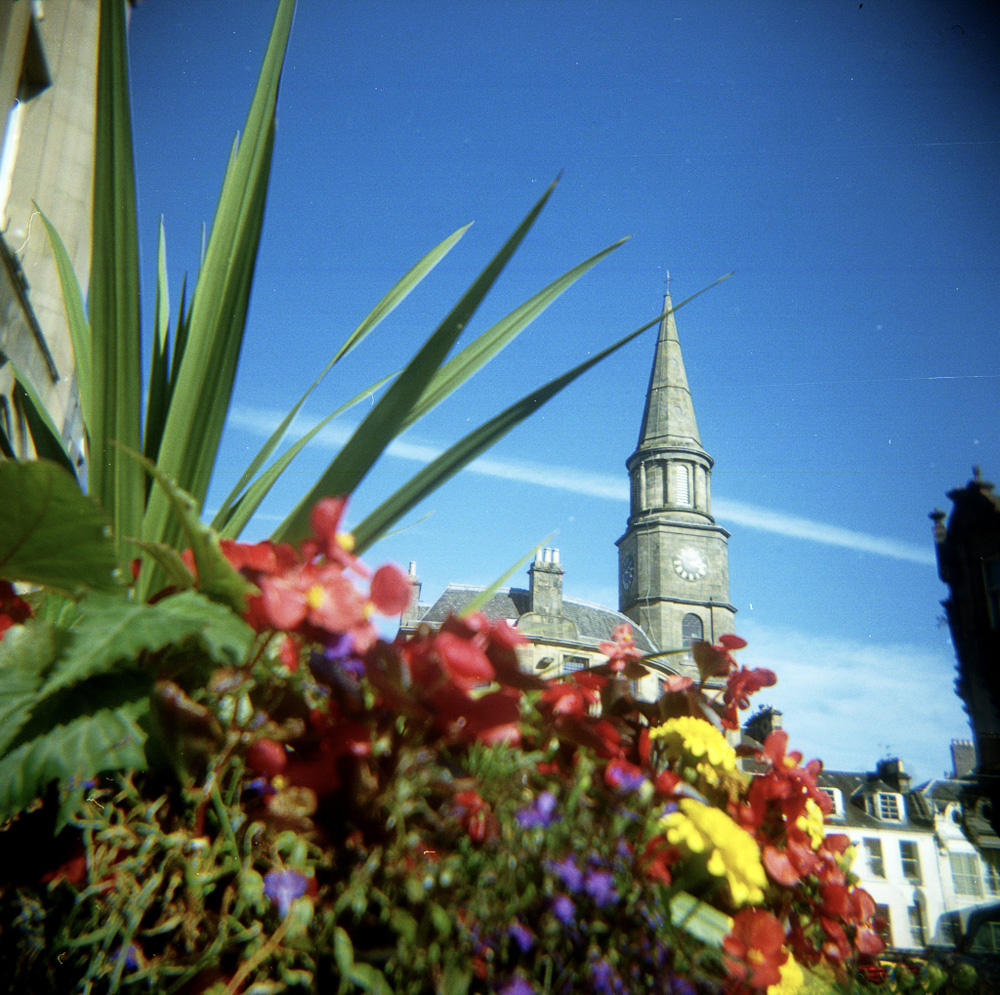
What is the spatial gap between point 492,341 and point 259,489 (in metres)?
0.43

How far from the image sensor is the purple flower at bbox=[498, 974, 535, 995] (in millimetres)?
374

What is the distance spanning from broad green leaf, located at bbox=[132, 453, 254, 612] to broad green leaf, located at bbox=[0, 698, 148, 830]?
107 mm

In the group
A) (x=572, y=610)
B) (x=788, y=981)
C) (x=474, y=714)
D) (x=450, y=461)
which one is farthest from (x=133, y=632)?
(x=572, y=610)

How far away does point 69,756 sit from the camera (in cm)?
41

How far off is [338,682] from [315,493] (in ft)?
1.29

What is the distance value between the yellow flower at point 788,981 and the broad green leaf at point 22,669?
0.58m

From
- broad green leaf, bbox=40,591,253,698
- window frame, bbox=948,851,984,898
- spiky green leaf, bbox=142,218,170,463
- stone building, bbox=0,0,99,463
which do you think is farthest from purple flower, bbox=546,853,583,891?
window frame, bbox=948,851,984,898

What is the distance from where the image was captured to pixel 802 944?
2.23ft

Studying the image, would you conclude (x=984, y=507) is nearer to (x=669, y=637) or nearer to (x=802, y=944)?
(x=802, y=944)

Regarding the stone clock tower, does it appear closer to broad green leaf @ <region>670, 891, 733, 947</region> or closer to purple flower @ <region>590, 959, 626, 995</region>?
broad green leaf @ <region>670, 891, 733, 947</region>

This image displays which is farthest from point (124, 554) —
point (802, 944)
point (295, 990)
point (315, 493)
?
point (802, 944)

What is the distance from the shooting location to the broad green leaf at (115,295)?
751 millimetres

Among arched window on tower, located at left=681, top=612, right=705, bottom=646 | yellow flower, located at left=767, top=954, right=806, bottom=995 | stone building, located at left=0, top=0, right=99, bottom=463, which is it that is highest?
arched window on tower, located at left=681, top=612, right=705, bottom=646

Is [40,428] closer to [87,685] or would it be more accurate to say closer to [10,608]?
[10,608]
